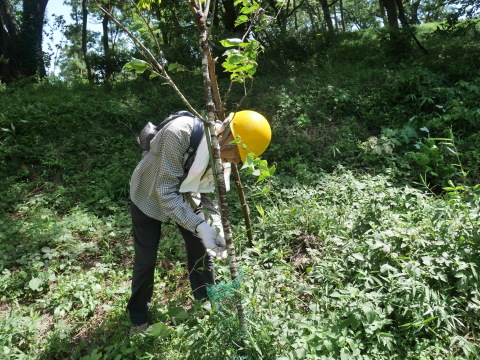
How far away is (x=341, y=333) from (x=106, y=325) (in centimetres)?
184

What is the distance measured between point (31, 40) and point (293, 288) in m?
10.6

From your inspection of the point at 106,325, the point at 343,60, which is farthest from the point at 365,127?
the point at 106,325

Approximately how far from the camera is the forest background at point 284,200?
2193mm

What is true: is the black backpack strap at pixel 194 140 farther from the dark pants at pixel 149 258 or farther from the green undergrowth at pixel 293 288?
the green undergrowth at pixel 293 288

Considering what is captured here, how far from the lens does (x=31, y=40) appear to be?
9797 millimetres

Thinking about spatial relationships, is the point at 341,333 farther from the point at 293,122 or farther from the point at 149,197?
the point at 293,122

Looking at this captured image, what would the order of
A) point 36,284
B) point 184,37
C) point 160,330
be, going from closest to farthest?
point 160,330 < point 36,284 < point 184,37

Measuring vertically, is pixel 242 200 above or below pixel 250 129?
below

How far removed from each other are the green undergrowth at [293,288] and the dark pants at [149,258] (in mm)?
182

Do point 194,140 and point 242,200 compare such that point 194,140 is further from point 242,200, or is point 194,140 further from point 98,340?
point 98,340

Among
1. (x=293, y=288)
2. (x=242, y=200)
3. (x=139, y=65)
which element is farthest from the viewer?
(x=242, y=200)

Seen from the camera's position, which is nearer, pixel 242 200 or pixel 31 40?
pixel 242 200

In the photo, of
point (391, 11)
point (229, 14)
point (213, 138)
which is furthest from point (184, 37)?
point (213, 138)

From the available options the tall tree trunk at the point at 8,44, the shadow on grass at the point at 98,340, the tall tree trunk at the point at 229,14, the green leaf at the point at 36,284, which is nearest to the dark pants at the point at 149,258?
the shadow on grass at the point at 98,340
